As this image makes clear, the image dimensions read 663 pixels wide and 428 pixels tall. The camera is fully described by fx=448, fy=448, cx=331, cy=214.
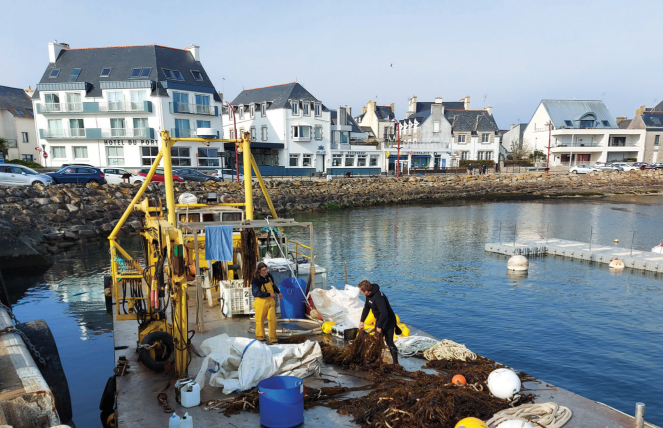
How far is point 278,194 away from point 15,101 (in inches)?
1498

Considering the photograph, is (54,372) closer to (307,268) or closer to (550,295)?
(307,268)

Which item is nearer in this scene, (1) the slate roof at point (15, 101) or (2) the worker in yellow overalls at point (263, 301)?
(2) the worker in yellow overalls at point (263, 301)

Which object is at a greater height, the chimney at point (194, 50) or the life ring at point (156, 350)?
the chimney at point (194, 50)

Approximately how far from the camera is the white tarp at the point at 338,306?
11008 mm

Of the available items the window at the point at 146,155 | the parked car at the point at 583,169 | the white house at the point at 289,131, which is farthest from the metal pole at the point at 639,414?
the parked car at the point at 583,169

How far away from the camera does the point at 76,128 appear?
158ft

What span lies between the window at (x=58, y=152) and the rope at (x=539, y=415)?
178ft

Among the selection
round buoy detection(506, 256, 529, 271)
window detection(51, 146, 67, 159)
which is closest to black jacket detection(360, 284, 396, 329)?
round buoy detection(506, 256, 529, 271)

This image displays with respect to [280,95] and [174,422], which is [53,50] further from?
[174,422]

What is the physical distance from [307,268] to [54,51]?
52.0m

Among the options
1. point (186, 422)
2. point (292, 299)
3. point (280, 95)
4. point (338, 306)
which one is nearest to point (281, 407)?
point (186, 422)

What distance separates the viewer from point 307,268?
12.9m

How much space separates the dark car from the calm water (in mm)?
11058

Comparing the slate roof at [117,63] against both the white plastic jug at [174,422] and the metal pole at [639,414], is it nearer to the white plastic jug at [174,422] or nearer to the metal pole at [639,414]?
the white plastic jug at [174,422]
